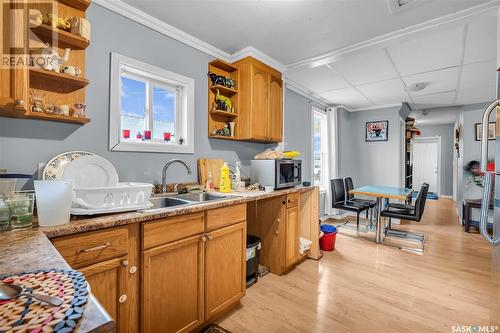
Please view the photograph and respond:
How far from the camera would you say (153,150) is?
6.61 feet

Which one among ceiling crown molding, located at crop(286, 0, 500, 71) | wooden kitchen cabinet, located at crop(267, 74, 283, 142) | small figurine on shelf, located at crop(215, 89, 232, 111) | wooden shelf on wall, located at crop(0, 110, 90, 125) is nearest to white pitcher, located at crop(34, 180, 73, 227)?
wooden shelf on wall, located at crop(0, 110, 90, 125)

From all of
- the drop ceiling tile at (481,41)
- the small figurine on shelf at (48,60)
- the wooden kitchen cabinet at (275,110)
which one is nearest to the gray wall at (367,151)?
the drop ceiling tile at (481,41)

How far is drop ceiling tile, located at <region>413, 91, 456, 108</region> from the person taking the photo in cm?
409

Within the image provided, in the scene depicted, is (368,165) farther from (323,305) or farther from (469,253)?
(323,305)

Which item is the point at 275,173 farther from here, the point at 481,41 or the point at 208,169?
the point at 481,41

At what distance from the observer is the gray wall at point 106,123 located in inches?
55.9

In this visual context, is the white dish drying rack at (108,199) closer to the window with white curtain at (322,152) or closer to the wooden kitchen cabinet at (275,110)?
the wooden kitchen cabinet at (275,110)

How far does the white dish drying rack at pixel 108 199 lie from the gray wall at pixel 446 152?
29.5 feet

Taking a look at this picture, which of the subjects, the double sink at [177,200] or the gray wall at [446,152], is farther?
the gray wall at [446,152]

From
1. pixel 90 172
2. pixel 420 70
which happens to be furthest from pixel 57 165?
pixel 420 70

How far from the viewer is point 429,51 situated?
99.3 inches

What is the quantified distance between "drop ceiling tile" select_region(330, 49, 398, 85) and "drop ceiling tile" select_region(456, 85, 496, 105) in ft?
5.53

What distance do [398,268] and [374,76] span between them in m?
2.44

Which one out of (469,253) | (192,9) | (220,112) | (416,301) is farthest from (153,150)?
(469,253)
